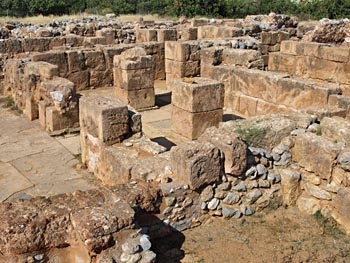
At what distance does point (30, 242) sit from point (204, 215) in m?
2.15

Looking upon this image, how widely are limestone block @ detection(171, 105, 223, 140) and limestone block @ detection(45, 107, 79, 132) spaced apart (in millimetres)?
2236

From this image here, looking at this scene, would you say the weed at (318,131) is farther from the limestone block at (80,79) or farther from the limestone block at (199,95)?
the limestone block at (80,79)

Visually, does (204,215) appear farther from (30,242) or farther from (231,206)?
(30,242)

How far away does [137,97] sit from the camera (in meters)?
10.8

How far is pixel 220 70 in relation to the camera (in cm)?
1077

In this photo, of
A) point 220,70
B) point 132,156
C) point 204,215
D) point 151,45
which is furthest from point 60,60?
point 204,215

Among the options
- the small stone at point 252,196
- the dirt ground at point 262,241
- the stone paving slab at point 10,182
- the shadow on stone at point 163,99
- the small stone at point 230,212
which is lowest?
the stone paving slab at point 10,182

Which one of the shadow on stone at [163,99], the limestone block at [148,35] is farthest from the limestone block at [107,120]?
the limestone block at [148,35]

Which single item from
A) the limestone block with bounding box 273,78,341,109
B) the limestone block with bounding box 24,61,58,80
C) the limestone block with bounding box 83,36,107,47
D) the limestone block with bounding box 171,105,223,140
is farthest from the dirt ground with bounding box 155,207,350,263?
the limestone block with bounding box 83,36,107,47

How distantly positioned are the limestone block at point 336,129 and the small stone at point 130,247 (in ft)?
10.5

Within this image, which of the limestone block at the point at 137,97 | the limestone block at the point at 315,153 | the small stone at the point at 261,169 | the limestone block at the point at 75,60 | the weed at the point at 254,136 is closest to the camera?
the limestone block at the point at 315,153

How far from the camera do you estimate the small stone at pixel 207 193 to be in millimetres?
5199

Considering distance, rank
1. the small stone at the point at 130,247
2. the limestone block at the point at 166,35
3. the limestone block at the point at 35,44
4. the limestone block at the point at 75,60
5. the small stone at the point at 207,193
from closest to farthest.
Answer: the small stone at the point at 130,247
the small stone at the point at 207,193
the limestone block at the point at 75,60
the limestone block at the point at 35,44
the limestone block at the point at 166,35

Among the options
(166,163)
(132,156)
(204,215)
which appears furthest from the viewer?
(132,156)
